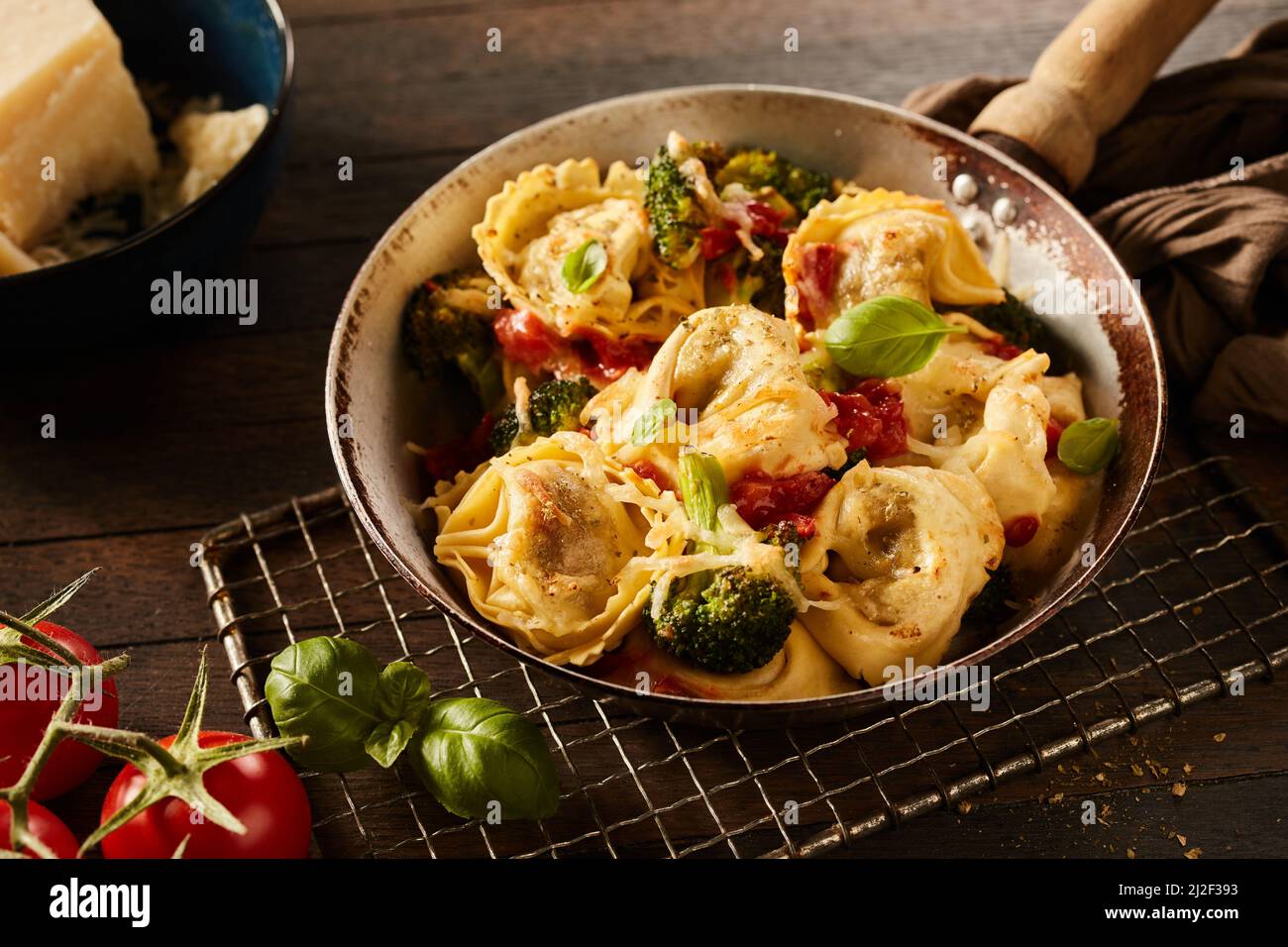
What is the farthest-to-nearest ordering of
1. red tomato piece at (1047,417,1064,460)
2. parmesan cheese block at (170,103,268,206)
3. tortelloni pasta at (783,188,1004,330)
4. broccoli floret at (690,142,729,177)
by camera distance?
1. parmesan cheese block at (170,103,268,206)
2. broccoli floret at (690,142,729,177)
3. tortelloni pasta at (783,188,1004,330)
4. red tomato piece at (1047,417,1064,460)

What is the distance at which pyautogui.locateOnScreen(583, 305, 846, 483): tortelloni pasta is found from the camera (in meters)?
2.69

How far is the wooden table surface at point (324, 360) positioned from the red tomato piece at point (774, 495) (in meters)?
0.79

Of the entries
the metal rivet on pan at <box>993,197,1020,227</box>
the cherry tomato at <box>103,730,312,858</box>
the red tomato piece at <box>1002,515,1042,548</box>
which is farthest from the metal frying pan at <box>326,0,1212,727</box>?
the cherry tomato at <box>103,730,312,858</box>

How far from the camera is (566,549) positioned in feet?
8.98

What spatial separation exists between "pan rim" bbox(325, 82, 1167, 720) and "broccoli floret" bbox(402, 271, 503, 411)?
180mm

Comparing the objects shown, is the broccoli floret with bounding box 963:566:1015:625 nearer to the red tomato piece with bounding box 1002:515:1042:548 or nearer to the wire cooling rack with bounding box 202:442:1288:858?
the red tomato piece with bounding box 1002:515:1042:548

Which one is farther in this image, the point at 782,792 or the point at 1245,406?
the point at 1245,406

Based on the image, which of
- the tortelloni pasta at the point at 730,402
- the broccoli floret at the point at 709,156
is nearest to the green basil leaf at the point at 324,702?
the tortelloni pasta at the point at 730,402

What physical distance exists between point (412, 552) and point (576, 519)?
0.39 meters

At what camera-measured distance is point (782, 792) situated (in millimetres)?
2842

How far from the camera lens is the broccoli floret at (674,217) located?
3.16m

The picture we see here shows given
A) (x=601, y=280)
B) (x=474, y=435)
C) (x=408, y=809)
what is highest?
(x=601, y=280)
